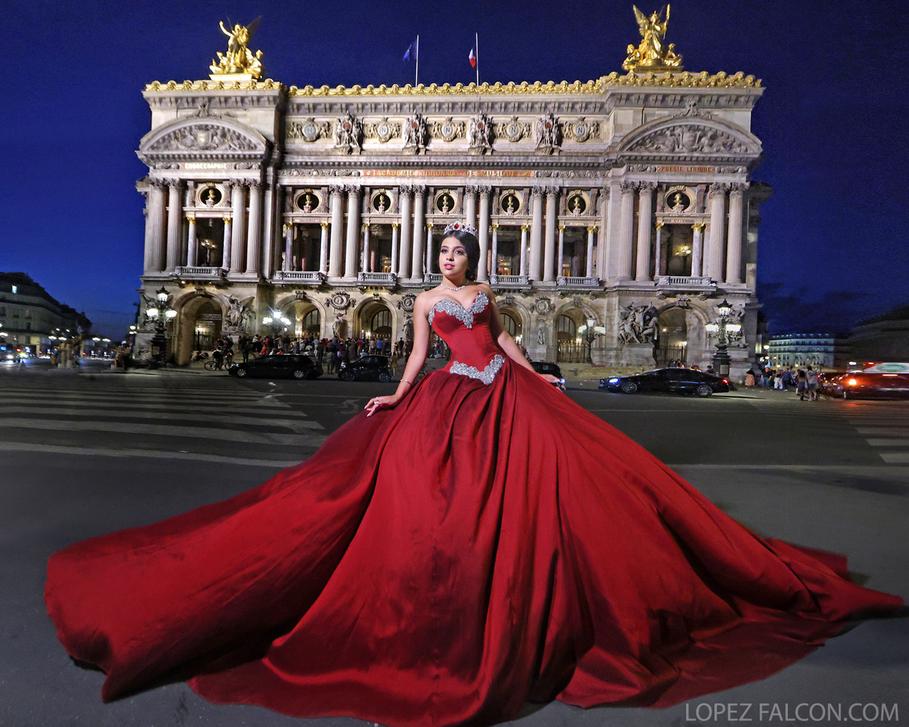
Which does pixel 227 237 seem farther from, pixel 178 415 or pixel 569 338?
pixel 178 415

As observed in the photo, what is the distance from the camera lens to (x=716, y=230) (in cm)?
3456

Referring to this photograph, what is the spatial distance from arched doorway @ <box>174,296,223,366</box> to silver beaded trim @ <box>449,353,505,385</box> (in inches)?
1469

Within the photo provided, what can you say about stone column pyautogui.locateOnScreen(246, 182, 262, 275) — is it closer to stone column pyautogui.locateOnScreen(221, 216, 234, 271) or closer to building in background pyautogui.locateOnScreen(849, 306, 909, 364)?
stone column pyautogui.locateOnScreen(221, 216, 234, 271)

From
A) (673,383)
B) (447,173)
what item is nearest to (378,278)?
(447,173)

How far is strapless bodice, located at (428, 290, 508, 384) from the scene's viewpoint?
2830 millimetres

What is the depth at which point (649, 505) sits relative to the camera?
2.40 m

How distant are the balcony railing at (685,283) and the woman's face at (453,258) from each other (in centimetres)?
3394

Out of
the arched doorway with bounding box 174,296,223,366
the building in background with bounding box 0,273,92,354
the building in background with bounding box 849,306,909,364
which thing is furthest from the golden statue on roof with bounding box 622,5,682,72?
the building in background with bounding box 0,273,92,354

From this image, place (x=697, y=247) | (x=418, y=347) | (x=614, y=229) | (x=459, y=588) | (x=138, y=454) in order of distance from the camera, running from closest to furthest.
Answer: (x=459, y=588), (x=418, y=347), (x=138, y=454), (x=697, y=247), (x=614, y=229)

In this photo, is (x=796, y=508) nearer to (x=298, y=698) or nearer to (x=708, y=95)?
(x=298, y=698)

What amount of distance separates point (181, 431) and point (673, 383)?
18.0 m

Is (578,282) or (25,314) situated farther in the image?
(25,314)

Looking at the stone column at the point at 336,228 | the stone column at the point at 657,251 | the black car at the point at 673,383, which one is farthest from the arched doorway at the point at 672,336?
the stone column at the point at 336,228

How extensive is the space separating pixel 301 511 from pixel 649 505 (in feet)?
5.01
